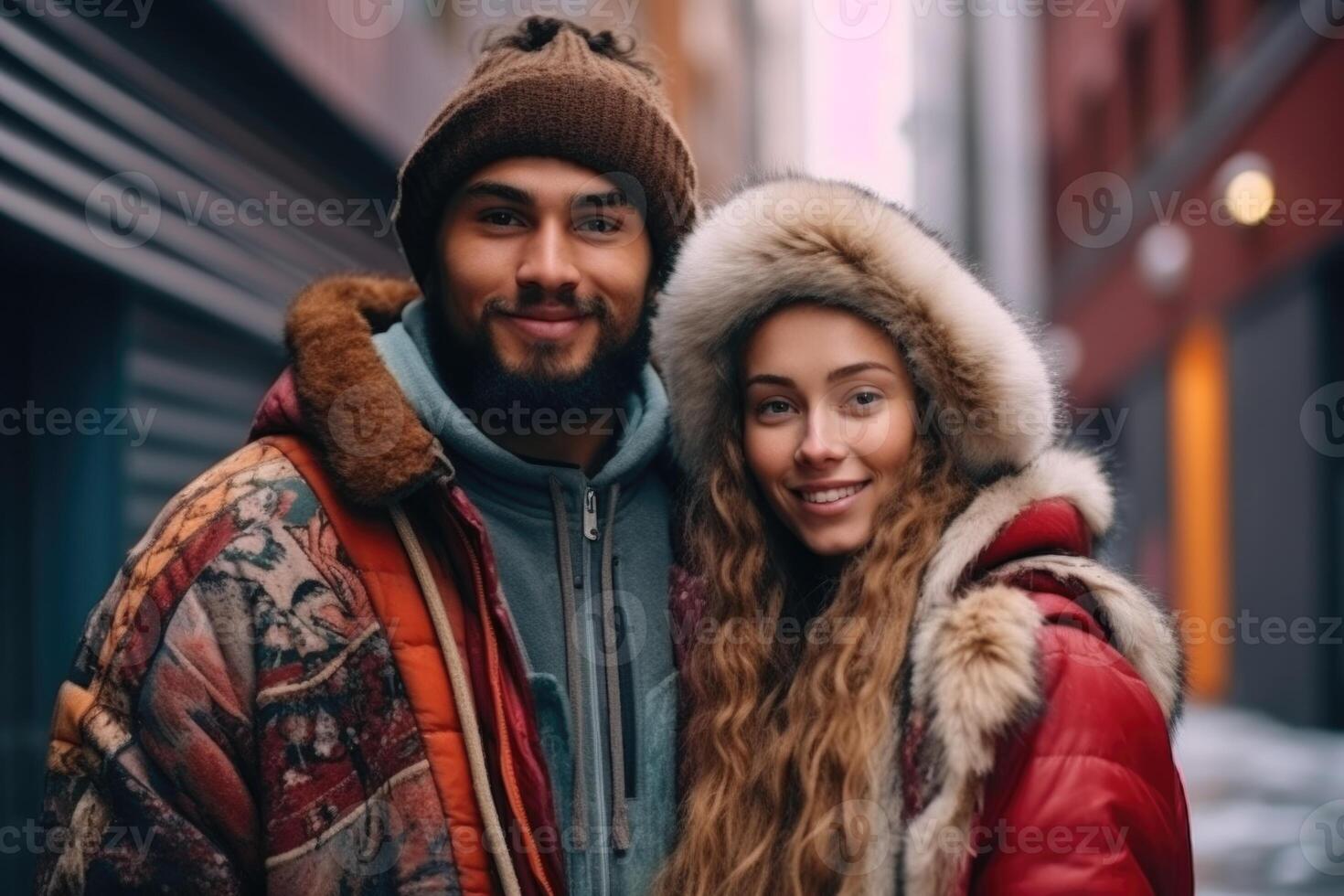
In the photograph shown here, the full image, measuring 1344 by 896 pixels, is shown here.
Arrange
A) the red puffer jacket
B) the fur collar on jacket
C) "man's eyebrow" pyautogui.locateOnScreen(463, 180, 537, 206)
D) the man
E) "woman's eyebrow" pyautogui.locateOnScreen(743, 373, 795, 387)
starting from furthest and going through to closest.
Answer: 1. "man's eyebrow" pyautogui.locateOnScreen(463, 180, 537, 206)
2. "woman's eyebrow" pyautogui.locateOnScreen(743, 373, 795, 387)
3. the fur collar on jacket
4. the man
5. the red puffer jacket

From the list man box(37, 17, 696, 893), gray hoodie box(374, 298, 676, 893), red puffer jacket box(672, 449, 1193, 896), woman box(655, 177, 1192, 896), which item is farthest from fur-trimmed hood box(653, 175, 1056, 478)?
gray hoodie box(374, 298, 676, 893)

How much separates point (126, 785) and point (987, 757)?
1424 millimetres

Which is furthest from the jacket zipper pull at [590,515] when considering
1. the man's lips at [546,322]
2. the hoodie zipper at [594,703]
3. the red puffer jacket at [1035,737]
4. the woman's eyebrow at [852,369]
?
the red puffer jacket at [1035,737]

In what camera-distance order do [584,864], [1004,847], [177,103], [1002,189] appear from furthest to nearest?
[1002,189], [177,103], [584,864], [1004,847]

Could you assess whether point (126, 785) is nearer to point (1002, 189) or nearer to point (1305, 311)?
point (1305, 311)

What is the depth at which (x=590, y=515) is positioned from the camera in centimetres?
291

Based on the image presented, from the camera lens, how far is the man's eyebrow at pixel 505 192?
3.00m

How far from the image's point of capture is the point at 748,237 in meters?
2.79

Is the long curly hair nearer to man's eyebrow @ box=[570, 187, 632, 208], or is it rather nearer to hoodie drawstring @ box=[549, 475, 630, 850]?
hoodie drawstring @ box=[549, 475, 630, 850]

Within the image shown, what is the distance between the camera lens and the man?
2424 mm

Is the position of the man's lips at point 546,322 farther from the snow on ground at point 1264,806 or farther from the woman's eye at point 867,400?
the snow on ground at point 1264,806

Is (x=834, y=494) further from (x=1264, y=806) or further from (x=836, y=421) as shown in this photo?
(x=1264, y=806)

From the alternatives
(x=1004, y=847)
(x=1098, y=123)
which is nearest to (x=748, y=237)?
(x=1004, y=847)

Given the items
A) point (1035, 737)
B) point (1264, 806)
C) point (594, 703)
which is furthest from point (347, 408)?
point (1264, 806)
